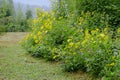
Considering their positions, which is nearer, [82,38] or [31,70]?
[31,70]

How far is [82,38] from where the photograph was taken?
16.8 ft

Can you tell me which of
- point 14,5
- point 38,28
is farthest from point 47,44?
point 14,5

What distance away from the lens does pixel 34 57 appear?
629 cm

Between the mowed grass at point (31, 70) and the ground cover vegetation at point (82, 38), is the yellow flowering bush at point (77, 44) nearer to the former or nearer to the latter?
the ground cover vegetation at point (82, 38)

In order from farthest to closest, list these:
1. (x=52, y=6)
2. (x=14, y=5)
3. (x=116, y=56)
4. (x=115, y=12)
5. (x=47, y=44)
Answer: (x=14, y=5)
(x=52, y=6)
(x=115, y=12)
(x=47, y=44)
(x=116, y=56)

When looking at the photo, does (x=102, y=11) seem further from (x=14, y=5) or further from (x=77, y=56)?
(x=14, y=5)

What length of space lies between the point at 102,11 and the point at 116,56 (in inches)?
114

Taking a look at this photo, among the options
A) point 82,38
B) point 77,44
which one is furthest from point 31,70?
point 82,38

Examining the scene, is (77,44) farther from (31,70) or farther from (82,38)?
(31,70)

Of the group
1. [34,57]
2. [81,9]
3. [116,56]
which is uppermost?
[81,9]

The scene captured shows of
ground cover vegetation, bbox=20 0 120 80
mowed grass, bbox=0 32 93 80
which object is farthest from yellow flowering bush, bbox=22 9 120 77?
mowed grass, bbox=0 32 93 80

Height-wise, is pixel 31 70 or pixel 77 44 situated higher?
pixel 77 44

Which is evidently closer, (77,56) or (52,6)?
(77,56)

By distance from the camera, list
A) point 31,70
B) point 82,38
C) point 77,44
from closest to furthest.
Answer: point 77,44
point 31,70
point 82,38
